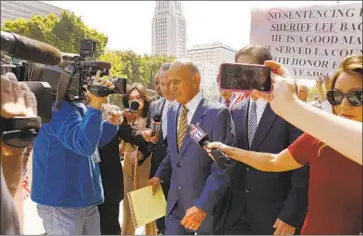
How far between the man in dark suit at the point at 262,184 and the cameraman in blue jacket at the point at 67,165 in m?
0.98

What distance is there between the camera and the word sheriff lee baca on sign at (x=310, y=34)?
3.29 meters

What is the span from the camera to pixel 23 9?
96812 mm

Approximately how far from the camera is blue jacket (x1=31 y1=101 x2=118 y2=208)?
2.86m

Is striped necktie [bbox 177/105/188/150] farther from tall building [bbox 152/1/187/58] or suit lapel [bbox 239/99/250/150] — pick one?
tall building [bbox 152/1/187/58]

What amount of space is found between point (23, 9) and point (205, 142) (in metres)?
104

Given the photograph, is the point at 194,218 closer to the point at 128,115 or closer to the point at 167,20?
the point at 128,115

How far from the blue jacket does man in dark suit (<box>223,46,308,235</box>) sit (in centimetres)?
100

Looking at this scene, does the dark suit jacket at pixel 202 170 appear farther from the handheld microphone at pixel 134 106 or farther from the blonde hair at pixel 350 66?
the handheld microphone at pixel 134 106

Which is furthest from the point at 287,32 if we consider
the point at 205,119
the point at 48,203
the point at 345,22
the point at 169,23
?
the point at 169,23

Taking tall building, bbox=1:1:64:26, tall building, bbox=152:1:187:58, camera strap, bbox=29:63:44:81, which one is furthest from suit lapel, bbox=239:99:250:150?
tall building, bbox=1:1:64:26

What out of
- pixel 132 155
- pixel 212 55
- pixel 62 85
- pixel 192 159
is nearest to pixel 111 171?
pixel 132 155

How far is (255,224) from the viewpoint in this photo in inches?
114

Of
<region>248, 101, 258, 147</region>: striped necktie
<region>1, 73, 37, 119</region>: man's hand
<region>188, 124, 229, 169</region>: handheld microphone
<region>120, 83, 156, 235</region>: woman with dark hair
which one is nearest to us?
<region>1, 73, 37, 119</region>: man's hand

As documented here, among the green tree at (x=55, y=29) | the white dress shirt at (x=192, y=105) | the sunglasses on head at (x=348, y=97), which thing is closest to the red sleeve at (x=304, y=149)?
the sunglasses on head at (x=348, y=97)
